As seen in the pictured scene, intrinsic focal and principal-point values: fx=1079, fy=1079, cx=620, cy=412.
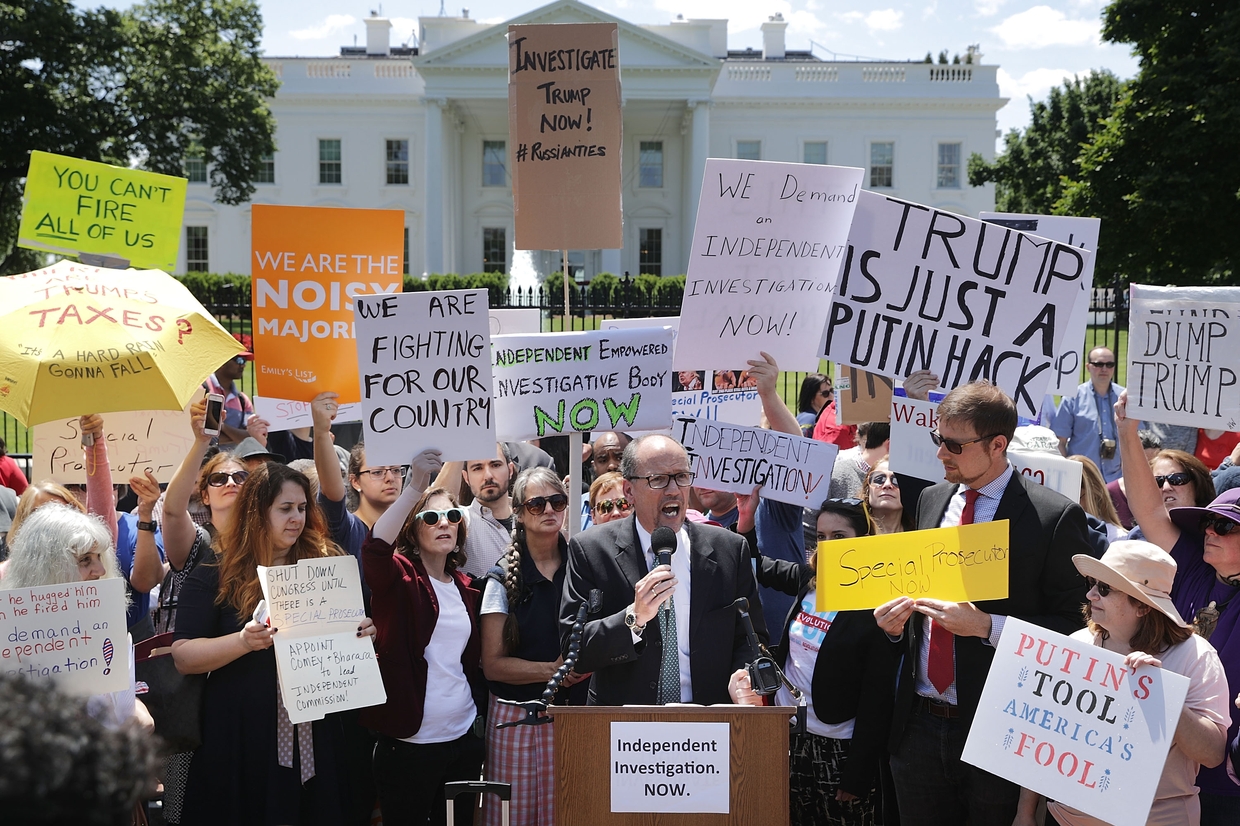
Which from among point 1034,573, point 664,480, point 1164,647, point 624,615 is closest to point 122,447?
point 664,480

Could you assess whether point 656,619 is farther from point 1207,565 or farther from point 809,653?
point 1207,565

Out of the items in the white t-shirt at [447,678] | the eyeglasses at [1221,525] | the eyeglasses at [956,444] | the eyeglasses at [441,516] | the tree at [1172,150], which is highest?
the tree at [1172,150]

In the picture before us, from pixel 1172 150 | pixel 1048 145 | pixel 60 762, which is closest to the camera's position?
pixel 60 762

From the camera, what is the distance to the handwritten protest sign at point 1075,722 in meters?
3.00

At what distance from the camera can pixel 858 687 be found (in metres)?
4.27

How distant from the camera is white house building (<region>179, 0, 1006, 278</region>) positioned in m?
46.5

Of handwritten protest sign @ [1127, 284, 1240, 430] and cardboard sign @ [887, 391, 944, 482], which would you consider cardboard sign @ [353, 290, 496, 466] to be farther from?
handwritten protest sign @ [1127, 284, 1240, 430]

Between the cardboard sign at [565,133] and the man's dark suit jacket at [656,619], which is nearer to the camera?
the man's dark suit jacket at [656,619]

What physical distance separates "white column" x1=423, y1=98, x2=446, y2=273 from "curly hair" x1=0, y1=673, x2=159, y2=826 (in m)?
43.3

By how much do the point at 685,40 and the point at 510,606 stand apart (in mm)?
44509

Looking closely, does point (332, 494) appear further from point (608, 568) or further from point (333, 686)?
point (608, 568)

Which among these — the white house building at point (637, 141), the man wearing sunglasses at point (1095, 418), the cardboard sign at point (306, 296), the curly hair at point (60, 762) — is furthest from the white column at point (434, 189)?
the curly hair at point (60, 762)

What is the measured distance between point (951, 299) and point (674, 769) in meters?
2.78

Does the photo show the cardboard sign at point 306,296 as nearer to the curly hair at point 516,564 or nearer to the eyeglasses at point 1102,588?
the curly hair at point 516,564
